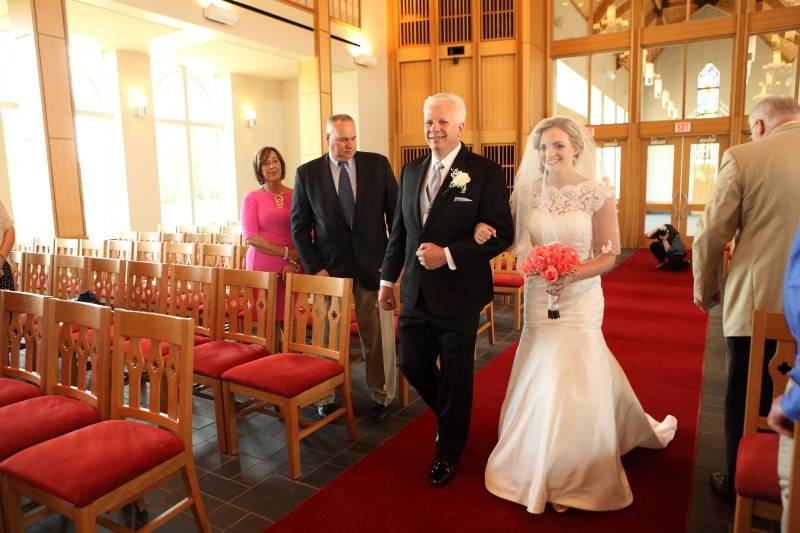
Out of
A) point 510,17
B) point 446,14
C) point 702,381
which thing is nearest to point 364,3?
point 446,14

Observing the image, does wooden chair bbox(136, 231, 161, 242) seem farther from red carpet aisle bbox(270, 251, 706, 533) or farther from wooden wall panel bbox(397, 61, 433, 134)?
wooden wall panel bbox(397, 61, 433, 134)

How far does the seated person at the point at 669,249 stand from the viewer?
9484 millimetres

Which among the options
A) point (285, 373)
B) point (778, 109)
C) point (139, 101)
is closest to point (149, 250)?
point (285, 373)

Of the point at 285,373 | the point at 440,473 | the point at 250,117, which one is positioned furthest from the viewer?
the point at 250,117

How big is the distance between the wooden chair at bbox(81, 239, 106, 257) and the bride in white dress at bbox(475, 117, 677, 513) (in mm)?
4332

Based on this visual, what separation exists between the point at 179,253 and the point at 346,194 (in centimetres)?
230

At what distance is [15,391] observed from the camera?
8.74 ft

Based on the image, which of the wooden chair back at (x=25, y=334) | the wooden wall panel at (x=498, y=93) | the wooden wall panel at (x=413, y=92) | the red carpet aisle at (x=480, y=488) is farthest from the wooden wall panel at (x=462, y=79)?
the wooden chair back at (x=25, y=334)

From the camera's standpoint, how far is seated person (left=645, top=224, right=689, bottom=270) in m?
9.48

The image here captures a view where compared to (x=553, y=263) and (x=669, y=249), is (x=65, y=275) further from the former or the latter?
(x=669, y=249)

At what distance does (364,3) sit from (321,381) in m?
9.86

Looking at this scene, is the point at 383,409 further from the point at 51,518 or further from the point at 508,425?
the point at 51,518

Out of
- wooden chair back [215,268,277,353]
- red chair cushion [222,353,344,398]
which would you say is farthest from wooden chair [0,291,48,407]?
wooden chair back [215,268,277,353]

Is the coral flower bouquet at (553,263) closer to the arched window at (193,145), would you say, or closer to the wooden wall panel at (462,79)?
the arched window at (193,145)
